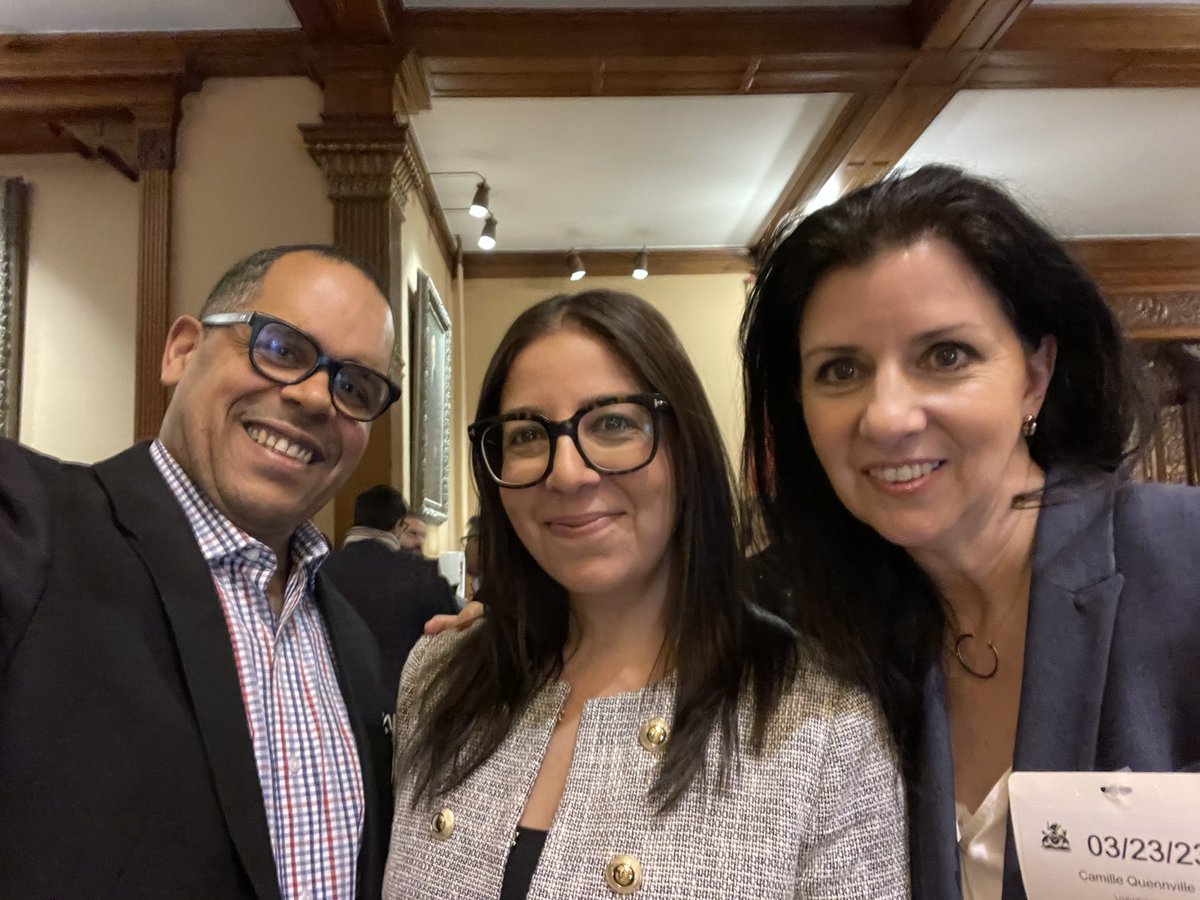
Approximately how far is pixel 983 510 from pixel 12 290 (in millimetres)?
3840

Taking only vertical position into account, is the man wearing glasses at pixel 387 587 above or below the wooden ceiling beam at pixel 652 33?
below

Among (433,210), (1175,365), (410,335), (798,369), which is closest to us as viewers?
(798,369)

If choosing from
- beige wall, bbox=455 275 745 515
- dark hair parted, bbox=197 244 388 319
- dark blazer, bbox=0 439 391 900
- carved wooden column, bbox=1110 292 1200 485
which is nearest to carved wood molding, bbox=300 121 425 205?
dark hair parted, bbox=197 244 388 319

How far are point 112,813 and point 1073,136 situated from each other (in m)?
4.60

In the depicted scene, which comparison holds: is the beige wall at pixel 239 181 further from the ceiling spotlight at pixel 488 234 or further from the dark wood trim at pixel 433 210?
the ceiling spotlight at pixel 488 234

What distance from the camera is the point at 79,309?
11.3 ft

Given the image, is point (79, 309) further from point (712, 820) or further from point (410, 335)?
point (712, 820)

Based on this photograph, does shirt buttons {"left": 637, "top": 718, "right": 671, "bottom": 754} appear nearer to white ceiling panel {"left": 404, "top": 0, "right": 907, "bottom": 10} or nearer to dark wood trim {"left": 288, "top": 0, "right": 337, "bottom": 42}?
dark wood trim {"left": 288, "top": 0, "right": 337, "bottom": 42}

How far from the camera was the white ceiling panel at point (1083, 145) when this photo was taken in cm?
372

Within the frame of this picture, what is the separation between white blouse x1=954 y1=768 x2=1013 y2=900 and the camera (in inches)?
39.8

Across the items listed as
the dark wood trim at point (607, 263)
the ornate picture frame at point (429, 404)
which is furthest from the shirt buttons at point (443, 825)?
the dark wood trim at point (607, 263)

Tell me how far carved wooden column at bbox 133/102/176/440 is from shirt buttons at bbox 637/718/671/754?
2.67 meters

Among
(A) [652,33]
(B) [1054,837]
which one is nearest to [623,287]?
(A) [652,33]

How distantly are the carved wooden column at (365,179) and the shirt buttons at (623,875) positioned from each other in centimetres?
235
